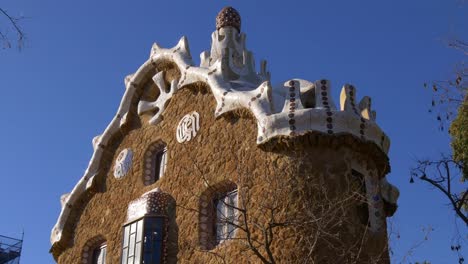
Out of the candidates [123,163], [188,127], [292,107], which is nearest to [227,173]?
[292,107]

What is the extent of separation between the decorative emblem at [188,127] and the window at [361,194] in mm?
2894

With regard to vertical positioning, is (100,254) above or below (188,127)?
below

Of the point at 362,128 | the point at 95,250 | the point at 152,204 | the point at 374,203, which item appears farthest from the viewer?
the point at 95,250

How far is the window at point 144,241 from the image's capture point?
11102 mm

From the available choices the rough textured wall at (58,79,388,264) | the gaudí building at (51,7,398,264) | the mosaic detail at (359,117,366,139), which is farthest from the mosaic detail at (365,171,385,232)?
the mosaic detail at (359,117,366,139)

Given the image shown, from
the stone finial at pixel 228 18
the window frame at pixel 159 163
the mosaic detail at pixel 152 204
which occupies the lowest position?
the mosaic detail at pixel 152 204

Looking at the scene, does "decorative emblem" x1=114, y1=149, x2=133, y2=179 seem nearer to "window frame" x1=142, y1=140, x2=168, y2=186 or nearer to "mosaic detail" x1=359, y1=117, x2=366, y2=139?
"window frame" x1=142, y1=140, x2=168, y2=186

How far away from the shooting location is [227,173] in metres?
10.7

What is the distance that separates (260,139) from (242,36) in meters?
4.10

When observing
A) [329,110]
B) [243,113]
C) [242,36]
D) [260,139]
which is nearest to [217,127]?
[243,113]

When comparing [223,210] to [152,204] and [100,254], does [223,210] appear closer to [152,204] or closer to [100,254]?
[152,204]

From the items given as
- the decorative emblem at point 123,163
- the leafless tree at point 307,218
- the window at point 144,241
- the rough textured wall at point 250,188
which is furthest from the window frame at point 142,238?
the leafless tree at point 307,218

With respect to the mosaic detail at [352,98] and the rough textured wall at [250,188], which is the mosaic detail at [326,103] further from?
the mosaic detail at [352,98]

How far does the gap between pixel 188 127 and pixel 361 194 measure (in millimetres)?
3340
